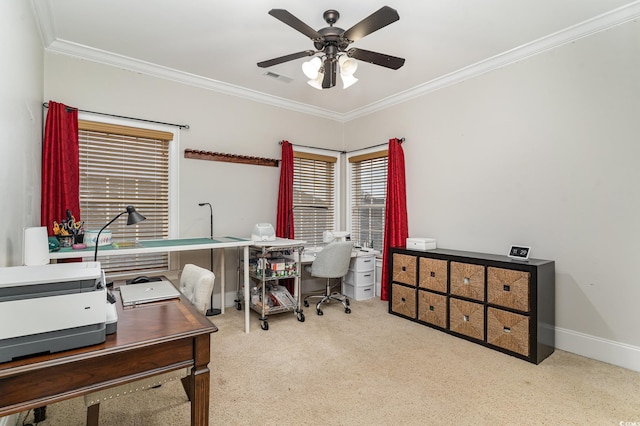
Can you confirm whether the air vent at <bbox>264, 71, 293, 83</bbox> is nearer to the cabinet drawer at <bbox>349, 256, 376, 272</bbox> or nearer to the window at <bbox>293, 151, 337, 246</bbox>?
the window at <bbox>293, 151, 337, 246</bbox>

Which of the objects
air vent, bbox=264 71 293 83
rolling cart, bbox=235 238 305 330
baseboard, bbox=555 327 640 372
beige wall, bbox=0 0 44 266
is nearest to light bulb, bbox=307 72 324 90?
air vent, bbox=264 71 293 83

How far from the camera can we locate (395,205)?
4219mm

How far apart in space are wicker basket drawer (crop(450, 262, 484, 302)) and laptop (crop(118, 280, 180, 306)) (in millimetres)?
2607

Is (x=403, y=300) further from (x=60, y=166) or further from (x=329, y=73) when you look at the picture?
(x=60, y=166)

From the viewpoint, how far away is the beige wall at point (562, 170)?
258 centimetres

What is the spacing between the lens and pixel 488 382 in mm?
2340

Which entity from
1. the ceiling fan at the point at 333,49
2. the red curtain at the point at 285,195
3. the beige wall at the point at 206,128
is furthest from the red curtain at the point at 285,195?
the ceiling fan at the point at 333,49

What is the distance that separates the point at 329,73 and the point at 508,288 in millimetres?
2405

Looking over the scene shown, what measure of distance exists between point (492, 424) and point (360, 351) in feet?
3.87

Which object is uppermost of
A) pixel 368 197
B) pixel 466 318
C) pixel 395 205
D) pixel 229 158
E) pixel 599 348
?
pixel 229 158

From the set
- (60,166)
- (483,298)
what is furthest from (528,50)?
(60,166)

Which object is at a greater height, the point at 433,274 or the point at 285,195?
the point at 285,195

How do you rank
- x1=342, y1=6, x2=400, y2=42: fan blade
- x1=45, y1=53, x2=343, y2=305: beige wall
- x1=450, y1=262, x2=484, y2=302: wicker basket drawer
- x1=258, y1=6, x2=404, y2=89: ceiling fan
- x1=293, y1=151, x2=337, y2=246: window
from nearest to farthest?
x1=342, y1=6, x2=400, y2=42: fan blade → x1=258, y1=6, x2=404, y2=89: ceiling fan → x1=450, y1=262, x2=484, y2=302: wicker basket drawer → x1=45, y1=53, x2=343, y2=305: beige wall → x1=293, y1=151, x2=337, y2=246: window

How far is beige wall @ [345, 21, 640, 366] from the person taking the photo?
258 centimetres
